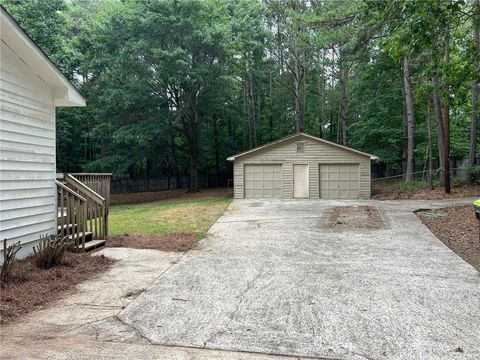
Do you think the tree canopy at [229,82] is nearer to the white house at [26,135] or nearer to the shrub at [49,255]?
the white house at [26,135]

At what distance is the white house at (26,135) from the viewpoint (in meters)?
5.09

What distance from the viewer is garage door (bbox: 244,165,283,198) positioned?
19.5 metres

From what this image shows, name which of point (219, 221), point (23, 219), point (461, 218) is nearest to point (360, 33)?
point (461, 218)

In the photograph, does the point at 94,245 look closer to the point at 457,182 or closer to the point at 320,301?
the point at 320,301

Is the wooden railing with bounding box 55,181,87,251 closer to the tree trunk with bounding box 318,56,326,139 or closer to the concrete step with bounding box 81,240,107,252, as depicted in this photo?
the concrete step with bounding box 81,240,107,252

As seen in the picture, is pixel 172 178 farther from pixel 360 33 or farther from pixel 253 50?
pixel 360 33

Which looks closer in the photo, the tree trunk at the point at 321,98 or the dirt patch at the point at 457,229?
the dirt patch at the point at 457,229

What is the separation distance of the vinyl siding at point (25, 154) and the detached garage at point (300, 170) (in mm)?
13478

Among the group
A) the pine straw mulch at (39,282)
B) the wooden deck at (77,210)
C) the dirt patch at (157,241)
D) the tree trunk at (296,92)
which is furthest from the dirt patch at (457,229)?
the tree trunk at (296,92)

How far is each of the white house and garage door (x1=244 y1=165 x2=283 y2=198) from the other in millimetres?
13587

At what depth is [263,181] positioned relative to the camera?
1956cm

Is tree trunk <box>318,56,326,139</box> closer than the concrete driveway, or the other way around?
the concrete driveway

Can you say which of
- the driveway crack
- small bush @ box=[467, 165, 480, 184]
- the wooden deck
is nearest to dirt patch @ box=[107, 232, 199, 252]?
the wooden deck

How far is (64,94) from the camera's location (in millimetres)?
6336
